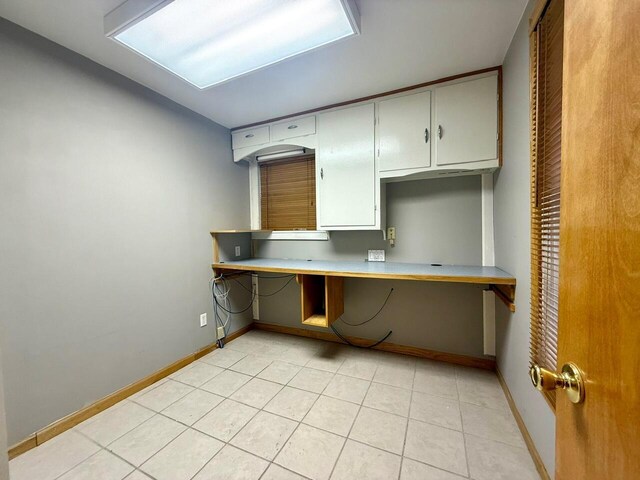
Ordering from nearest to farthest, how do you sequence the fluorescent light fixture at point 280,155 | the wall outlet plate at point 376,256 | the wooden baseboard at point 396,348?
1. the wooden baseboard at point 396,348
2. the wall outlet plate at point 376,256
3. the fluorescent light fixture at point 280,155

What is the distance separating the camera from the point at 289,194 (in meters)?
2.84

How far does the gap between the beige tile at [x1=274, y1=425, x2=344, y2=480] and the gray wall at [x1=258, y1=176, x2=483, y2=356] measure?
1170 millimetres

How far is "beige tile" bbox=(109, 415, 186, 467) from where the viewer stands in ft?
4.28

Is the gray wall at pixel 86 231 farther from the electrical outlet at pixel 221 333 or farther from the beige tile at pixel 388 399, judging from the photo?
the beige tile at pixel 388 399

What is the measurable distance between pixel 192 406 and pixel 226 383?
288 mm

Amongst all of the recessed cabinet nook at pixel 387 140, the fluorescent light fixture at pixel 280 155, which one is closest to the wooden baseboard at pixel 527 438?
the recessed cabinet nook at pixel 387 140

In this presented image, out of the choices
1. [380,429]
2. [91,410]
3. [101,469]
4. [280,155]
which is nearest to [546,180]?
[380,429]

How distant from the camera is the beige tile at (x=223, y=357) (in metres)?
2.22

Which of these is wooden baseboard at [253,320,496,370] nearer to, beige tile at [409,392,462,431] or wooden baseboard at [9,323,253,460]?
beige tile at [409,392,462,431]

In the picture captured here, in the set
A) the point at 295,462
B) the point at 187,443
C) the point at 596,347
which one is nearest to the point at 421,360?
the point at 295,462

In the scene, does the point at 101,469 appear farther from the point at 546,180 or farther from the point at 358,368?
the point at 546,180

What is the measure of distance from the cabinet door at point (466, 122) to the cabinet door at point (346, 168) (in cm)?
55

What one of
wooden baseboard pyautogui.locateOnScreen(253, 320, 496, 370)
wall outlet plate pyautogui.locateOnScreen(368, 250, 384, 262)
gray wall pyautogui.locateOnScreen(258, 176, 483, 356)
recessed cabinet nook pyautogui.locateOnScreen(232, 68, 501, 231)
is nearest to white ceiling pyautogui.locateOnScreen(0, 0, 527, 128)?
recessed cabinet nook pyautogui.locateOnScreen(232, 68, 501, 231)

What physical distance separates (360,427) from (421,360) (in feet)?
3.26
